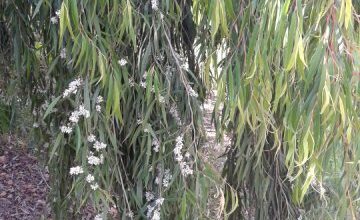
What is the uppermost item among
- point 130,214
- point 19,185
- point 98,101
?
point 19,185

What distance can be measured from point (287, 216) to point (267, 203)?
0.11 metres

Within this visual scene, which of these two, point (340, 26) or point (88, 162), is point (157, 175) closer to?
point (88, 162)

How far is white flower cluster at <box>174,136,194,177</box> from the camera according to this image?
1.46 meters

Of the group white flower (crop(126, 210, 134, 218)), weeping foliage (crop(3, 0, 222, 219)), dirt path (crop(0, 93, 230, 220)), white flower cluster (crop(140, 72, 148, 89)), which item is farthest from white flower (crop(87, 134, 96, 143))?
dirt path (crop(0, 93, 230, 220))

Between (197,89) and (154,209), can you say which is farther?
(197,89)

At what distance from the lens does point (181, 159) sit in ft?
4.90

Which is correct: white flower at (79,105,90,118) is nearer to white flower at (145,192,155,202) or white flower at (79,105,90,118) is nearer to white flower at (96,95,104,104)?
white flower at (96,95,104,104)

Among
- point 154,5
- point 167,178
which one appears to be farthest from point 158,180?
point 154,5

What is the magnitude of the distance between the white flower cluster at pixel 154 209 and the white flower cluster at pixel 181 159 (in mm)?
122

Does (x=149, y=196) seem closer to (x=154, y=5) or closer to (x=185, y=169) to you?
(x=185, y=169)

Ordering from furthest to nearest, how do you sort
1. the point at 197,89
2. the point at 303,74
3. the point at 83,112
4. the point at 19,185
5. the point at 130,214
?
the point at 19,185 < the point at 197,89 < the point at 130,214 < the point at 83,112 < the point at 303,74

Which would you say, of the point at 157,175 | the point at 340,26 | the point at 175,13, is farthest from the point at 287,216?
the point at 340,26

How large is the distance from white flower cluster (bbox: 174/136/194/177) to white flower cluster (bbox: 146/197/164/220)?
122 millimetres

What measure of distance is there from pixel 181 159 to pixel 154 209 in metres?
0.21
